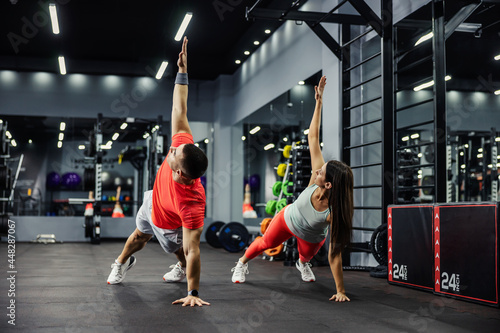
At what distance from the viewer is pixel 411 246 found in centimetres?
362

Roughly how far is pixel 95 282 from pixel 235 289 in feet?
3.39

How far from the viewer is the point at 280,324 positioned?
2312 millimetres

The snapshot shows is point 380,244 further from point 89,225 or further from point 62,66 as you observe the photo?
point 62,66

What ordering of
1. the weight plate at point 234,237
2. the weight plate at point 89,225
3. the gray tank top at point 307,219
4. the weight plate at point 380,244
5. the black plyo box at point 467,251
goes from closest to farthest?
1. the black plyo box at point 467,251
2. the gray tank top at point 307,219
3. the weight plate at point 380,244
4. the weight plate at point 234,237
5. the weight plate at point 89,225

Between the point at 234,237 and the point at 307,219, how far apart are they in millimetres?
3685

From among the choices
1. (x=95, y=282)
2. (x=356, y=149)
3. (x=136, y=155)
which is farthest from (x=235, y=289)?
(x=136, y=155)

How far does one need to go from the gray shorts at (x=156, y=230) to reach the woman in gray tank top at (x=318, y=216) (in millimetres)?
623

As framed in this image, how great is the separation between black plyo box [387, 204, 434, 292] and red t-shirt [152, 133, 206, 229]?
5.25ft

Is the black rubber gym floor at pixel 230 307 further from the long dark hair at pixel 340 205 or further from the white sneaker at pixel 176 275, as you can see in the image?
the long dark hair at pixel 340 205

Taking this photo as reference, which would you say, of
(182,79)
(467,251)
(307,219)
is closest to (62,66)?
(182,79)

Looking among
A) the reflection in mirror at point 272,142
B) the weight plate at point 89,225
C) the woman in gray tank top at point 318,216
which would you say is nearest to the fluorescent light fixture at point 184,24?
the reflection in mirror at point 272,142

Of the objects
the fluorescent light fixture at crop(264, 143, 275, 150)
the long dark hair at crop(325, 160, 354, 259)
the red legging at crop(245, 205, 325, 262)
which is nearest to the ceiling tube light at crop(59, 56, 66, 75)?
the fluorescent light fixture at crop(264, 143, 275, 150)

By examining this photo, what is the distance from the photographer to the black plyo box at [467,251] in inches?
114

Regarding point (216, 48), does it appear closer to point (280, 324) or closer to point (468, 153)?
point (468, 153)
